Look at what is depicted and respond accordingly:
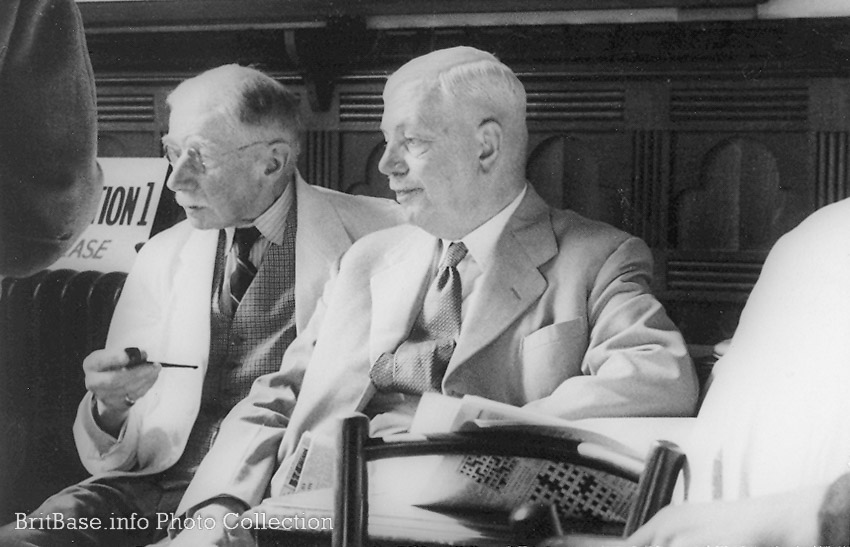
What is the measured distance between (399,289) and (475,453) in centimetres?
50

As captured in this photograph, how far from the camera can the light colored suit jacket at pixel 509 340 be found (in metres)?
2.29

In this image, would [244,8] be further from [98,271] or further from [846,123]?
[846,123]

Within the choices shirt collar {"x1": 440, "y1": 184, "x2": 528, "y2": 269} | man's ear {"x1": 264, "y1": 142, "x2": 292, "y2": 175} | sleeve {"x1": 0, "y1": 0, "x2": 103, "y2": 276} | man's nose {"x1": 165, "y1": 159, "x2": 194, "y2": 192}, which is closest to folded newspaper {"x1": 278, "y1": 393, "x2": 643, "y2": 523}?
shirt collar {"x1": 440, "y1": 184, "x2": 528, "y2": 269}

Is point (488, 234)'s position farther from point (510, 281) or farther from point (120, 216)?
point (120, 216)

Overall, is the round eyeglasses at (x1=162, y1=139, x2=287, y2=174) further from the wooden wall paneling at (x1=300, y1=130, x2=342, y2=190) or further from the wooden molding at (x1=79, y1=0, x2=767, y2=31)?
the wooden molding at (x1=79, y1=0, x2=767, y2=31)

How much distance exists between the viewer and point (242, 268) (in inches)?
108

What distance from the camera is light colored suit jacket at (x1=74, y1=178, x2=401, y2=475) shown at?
2666 millimetres

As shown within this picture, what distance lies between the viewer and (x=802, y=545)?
2.10 metres

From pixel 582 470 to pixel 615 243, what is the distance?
1.77 ft

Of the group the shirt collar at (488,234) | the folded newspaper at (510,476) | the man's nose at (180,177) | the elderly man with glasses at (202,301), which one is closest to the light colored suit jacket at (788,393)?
the folded newspaper at (510,476)

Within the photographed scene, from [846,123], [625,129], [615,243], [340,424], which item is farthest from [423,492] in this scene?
[846,123]

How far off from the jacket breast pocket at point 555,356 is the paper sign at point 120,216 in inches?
46.0

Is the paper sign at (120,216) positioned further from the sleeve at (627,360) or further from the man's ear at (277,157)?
the sleeve at (627,360)

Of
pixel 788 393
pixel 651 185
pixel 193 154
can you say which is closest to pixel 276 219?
pixel 193 154
